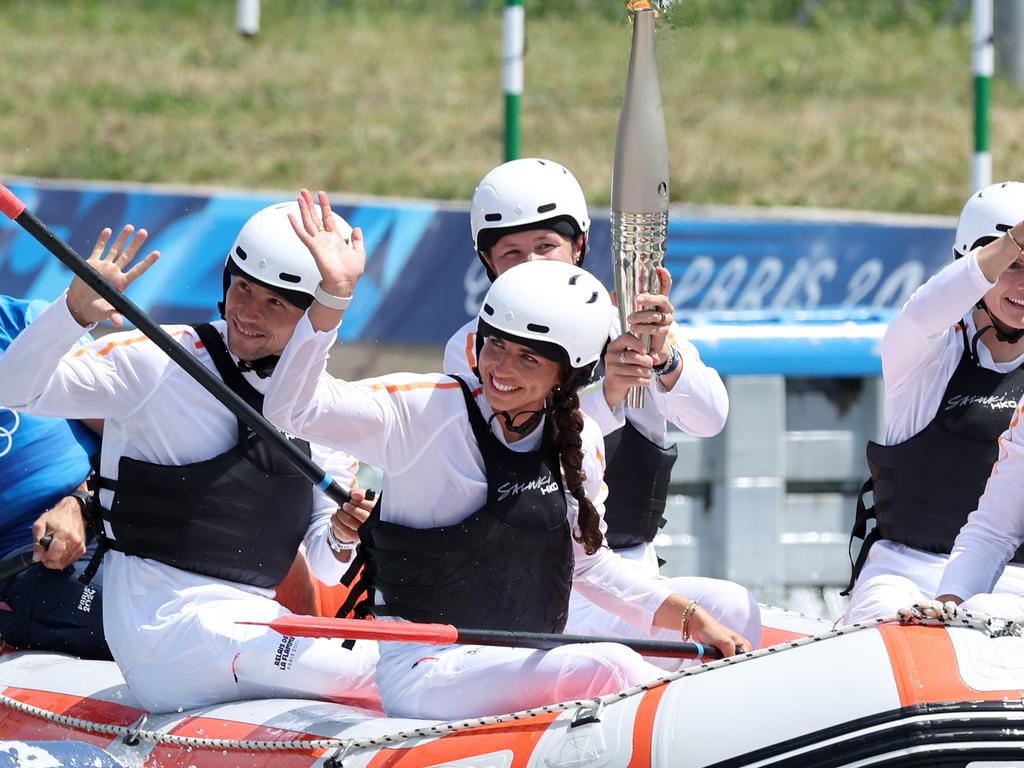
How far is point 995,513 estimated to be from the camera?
459 cm

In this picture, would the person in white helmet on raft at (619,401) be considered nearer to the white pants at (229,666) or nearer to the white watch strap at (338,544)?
the white watch strap at (338,544)

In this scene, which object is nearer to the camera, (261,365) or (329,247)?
(329,247)

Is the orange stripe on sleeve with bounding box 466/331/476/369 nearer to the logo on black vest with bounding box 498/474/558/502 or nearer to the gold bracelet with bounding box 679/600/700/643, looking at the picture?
the logo on black vest with bounding box 498/474/558/502

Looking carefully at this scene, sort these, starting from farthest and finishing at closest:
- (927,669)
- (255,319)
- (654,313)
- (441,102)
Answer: (441,102), (255,319), (654,313), (927,669)

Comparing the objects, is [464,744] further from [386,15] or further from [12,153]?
[386,15]

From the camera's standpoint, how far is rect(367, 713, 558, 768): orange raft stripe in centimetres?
398

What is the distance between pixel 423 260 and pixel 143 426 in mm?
4760

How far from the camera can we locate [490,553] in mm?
4281

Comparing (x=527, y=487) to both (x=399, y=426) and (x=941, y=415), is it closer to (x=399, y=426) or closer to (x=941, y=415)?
(x=399, y=426)

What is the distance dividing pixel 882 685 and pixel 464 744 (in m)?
0.97

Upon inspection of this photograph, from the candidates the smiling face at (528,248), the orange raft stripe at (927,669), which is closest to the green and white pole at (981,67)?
the smiling face at (528,248)

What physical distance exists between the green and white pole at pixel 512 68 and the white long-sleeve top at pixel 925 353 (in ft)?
11.1

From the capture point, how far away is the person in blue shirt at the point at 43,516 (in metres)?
5.17

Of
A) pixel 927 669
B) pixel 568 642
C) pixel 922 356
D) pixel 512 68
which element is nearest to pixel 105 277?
pixel 568 642
